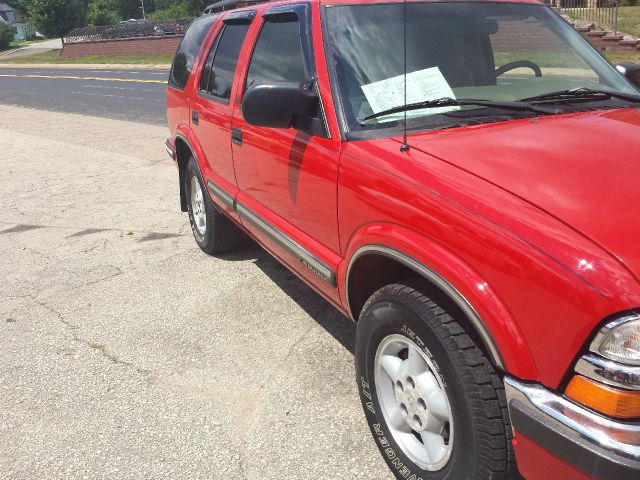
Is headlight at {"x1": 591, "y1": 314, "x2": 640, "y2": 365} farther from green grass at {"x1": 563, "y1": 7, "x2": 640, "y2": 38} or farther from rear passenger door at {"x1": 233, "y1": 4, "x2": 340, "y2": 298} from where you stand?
green grass at {"x1": 563, "y1": 7, "x2": 640, "y2": 38}

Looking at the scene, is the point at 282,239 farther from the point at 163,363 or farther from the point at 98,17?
the point at 98,17

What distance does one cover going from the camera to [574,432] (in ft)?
5.58

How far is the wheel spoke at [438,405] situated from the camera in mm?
2195

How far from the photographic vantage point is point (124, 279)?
4.88 meters

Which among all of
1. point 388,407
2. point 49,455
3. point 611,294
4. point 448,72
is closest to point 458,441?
point 388,407

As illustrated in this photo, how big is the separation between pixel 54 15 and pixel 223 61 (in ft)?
287

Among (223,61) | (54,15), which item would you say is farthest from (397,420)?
(54,15)

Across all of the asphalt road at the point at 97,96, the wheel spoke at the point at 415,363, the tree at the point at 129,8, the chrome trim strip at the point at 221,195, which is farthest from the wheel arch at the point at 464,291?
the tree at the point at 129,8

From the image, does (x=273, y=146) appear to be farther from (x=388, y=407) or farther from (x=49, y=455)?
(x=49, y=455)

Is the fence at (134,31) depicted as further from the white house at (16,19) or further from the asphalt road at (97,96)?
the white house at (16,19)

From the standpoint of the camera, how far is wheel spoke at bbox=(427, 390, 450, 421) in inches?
86.4

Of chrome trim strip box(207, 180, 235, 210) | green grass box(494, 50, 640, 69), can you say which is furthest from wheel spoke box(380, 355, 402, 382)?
chrome trim strip box(207, 180, 235, 210)

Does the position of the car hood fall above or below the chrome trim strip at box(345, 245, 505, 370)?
above

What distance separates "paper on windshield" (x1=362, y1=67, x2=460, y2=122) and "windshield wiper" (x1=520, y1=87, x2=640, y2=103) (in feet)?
1.36
